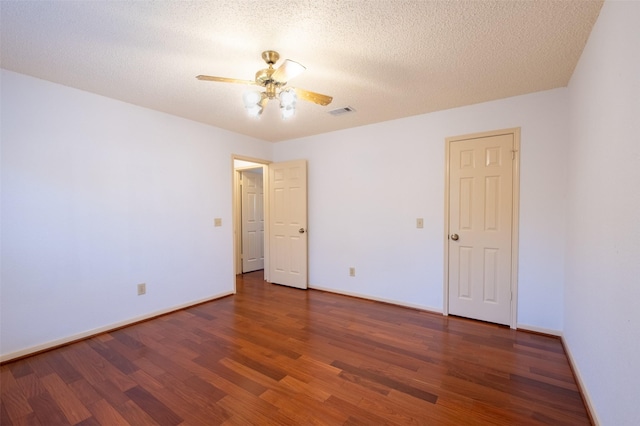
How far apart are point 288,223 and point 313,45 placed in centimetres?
297

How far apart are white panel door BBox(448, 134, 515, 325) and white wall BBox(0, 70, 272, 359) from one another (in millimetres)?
3126

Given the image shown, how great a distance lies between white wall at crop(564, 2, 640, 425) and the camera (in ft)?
3.86

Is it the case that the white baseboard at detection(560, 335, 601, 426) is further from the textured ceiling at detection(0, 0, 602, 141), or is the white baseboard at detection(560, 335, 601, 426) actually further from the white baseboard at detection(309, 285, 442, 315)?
the textured ceiling at detection(0, 0, 602, 141)

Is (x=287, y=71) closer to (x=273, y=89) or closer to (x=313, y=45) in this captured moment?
(x=273, y=89)

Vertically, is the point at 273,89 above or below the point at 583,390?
above

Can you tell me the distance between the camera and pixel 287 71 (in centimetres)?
180

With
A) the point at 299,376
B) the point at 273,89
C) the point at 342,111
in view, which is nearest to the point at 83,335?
the point at 299,376

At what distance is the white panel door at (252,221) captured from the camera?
551 centimetres

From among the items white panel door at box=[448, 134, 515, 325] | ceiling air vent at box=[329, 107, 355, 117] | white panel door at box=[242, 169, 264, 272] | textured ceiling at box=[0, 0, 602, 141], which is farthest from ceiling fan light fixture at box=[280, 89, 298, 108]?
white panel door at box=[242, 169, 264, 272]

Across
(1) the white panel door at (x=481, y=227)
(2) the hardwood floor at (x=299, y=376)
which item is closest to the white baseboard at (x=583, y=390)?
(2) the hardwood floor at (x=299, y=376)

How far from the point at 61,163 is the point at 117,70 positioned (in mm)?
1054

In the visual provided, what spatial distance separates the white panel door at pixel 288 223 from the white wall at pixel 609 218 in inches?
125

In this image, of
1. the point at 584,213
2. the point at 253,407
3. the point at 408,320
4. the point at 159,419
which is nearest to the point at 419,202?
the point at 408,320

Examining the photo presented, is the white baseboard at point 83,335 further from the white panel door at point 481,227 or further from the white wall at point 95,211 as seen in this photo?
the white panel door at point 481,227
